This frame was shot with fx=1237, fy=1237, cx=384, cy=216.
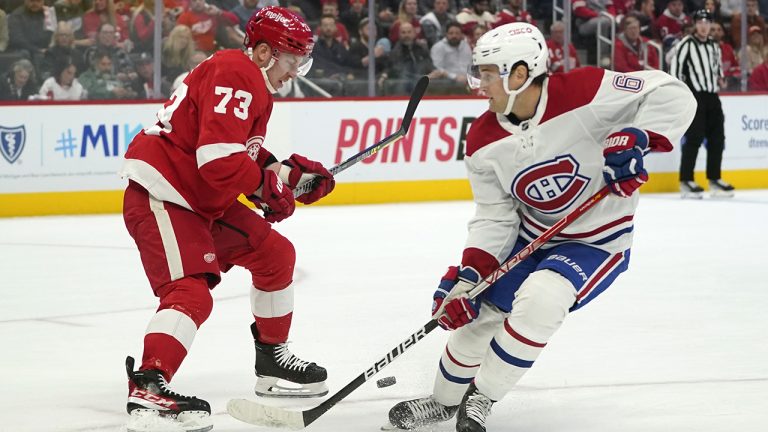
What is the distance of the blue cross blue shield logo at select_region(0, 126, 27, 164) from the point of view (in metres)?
7.49

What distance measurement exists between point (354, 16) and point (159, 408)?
655 cm

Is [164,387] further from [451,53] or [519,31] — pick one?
[451,53]

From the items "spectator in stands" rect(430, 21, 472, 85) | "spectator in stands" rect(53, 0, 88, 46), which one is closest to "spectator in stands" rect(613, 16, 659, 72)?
"spectator in stands" rect(430, 21, 472, 85)

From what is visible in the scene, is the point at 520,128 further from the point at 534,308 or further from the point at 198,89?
the point at 198,89

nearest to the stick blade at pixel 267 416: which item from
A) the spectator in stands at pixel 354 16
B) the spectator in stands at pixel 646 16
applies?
the spectator in stands at pixel 354 16

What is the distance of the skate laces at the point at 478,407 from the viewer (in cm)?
271

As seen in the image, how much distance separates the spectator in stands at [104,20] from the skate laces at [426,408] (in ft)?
18.8

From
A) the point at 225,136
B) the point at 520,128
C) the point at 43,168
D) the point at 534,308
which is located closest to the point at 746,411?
the point at 534,308

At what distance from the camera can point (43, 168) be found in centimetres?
765

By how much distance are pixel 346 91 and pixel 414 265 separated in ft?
11.1

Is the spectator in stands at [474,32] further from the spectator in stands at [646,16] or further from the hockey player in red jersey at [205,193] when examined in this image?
the hockey player in red jersey at [205,193]

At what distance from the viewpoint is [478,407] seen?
2.72 meters

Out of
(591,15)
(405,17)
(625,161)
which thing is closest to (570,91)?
(625,161)

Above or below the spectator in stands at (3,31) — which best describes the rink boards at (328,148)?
below
